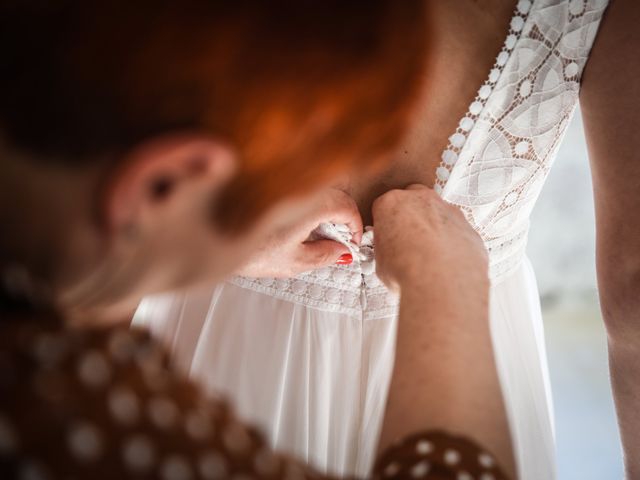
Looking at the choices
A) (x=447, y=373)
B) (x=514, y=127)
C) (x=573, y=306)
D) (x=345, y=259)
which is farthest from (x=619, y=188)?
(x=573, y=306)

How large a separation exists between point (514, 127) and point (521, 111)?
3cm

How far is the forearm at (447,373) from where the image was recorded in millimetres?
602

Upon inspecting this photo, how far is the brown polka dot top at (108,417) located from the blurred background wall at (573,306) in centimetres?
184

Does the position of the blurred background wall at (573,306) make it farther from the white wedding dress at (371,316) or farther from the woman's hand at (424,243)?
the woman's hand at (424,243)

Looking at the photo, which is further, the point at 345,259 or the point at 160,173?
the point at 345,259

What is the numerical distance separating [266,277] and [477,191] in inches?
15.5

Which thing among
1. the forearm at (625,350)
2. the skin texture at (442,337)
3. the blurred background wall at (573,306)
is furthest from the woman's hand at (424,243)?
the blurred background wall at (573,306)

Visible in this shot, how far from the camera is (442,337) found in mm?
670

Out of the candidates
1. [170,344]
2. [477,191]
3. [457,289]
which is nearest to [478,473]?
[457,289]

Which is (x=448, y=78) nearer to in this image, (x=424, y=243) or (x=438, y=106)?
(x=438, y=106)

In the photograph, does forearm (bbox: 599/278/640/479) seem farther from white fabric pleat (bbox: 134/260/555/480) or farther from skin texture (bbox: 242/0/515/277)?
skin texture (bbox: 242/0/515/277)

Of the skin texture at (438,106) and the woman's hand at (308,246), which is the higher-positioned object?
the skin texture at (438,106)

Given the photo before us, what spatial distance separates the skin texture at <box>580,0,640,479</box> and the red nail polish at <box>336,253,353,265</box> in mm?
435

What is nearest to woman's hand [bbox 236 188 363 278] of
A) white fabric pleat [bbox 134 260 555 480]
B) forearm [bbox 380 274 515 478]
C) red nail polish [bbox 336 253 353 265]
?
red nail polish [bbox 336 253 353 265]
